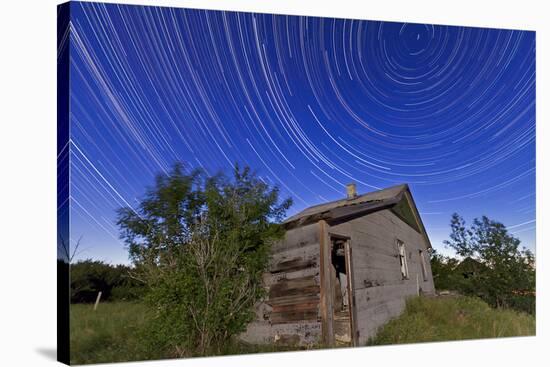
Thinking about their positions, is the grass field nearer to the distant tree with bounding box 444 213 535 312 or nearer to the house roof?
the distant tree with bounding box 444 213 535 312

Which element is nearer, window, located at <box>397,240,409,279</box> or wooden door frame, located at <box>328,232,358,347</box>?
wooden door frame, located at <box>328,232,358,347</box>

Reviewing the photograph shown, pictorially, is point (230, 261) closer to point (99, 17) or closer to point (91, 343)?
point (91, 343)

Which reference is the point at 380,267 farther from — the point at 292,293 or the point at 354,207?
the point at 292,293

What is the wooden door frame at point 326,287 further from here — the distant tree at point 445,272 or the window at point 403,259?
the window at point 403,259

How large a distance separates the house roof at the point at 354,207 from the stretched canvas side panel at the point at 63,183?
11.0ft

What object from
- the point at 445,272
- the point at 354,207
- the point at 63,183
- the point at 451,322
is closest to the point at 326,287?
the point at 354,207

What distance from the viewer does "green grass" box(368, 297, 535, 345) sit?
11805 millimetres

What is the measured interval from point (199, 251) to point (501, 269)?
596 cm

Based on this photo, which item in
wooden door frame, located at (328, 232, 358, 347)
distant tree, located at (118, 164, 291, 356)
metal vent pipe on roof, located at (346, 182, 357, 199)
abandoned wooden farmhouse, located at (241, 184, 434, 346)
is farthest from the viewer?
metal vent pipe on roof, located at (346, 182, 357, 199)

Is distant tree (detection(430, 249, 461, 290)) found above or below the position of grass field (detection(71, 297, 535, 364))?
above

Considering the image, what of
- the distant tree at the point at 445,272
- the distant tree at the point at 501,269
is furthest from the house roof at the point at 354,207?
the distant tree at the point at 501,269

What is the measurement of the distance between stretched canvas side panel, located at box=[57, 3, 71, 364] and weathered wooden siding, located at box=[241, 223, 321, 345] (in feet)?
9.26

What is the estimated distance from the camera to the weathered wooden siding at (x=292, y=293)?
10.8 meters

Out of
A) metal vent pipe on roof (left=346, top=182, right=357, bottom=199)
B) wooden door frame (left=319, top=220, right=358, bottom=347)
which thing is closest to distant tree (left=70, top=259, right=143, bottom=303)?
wooden door frame (left=319, top=220, right=358, bottom=347)
